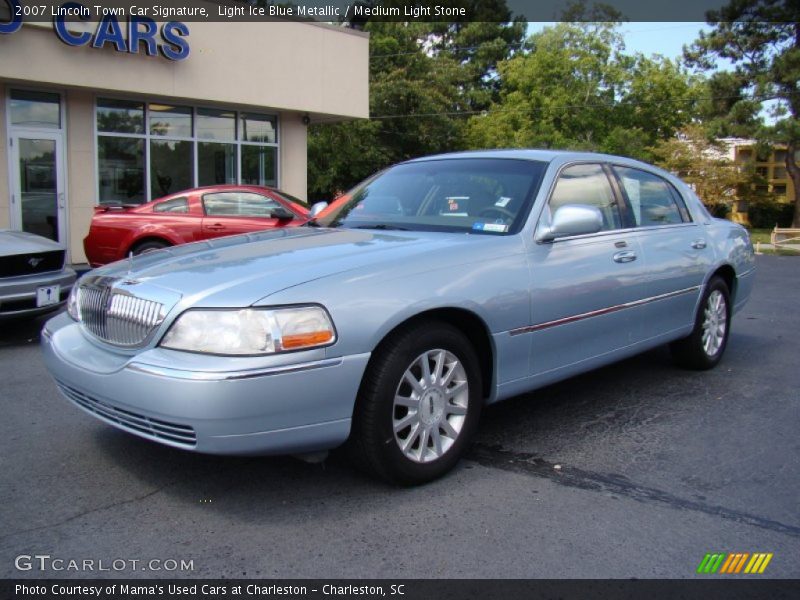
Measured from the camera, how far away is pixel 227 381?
2809 mm

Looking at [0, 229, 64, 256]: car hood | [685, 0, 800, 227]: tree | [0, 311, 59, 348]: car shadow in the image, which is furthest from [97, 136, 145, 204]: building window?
[685, 0, 800, 227]: tree

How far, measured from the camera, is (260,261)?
133 inches

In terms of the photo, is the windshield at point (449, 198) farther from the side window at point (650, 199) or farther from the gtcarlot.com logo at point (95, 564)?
the gtcarlot.com logo at point (95, 564)

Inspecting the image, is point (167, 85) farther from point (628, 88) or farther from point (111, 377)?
point (628, 88)

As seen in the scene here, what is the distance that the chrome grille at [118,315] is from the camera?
311 centimetres

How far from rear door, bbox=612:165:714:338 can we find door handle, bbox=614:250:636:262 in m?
0.16

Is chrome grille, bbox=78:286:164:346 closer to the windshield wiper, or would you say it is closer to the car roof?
the windshield wiper

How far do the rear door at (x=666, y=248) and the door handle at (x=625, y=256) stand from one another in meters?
0.16

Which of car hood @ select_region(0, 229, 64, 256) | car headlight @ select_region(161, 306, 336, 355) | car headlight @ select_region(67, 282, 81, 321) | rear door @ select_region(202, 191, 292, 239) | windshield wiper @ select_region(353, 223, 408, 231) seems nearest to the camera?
car headlight @ select_region(161, 306, 336, 355)

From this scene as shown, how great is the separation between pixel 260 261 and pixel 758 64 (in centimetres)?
4093

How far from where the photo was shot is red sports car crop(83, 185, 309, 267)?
998 cm

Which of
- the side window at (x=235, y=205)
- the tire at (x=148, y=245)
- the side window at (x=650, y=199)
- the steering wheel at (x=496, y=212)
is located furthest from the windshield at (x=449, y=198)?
the tire at (x=148, y=245)

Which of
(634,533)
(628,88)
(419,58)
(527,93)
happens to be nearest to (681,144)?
(628,88)

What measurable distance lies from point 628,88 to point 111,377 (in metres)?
48.5
